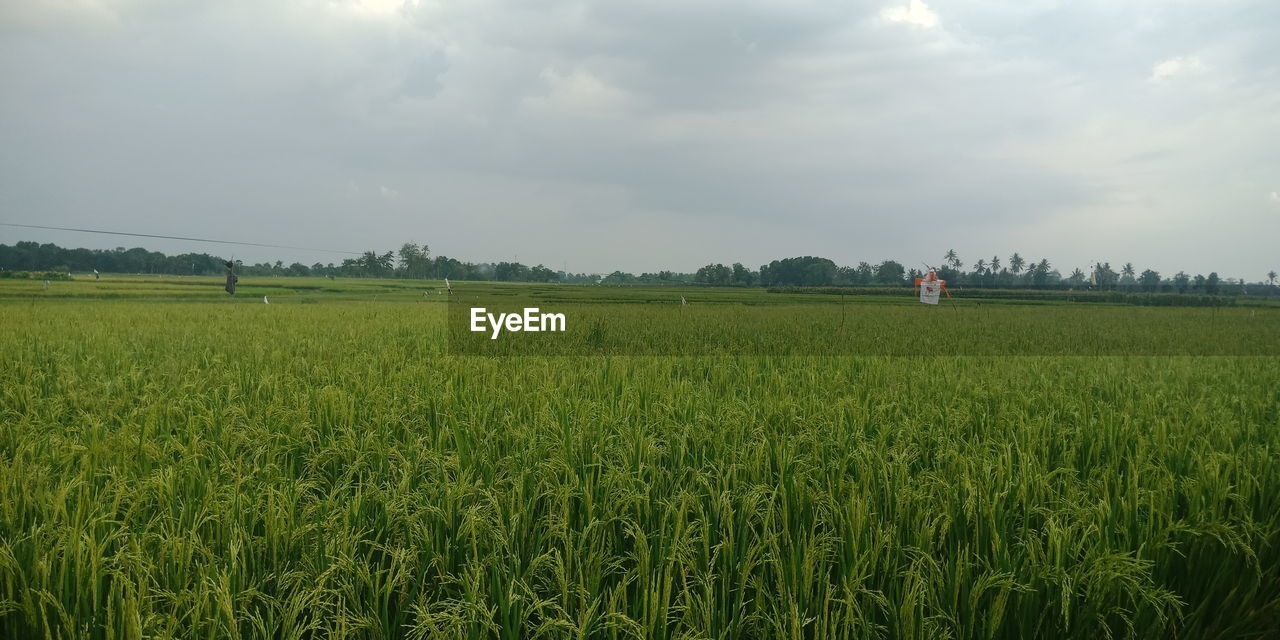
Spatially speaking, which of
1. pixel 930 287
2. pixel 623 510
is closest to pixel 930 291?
pixel 930 287

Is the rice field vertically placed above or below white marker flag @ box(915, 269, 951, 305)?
below

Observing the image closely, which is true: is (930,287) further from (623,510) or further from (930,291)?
(623,510)

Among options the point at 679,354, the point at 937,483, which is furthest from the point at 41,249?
the point at 937,483

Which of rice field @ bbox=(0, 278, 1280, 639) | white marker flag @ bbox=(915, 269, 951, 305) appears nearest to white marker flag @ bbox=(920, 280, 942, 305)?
white marker flag @ bbox=(915, 269, 951, 305)

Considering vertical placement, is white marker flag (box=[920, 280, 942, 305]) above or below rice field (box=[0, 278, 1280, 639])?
above

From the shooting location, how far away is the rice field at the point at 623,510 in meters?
1.89

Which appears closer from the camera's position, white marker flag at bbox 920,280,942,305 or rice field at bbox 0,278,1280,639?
rice field at bbox 0,278,1280,639

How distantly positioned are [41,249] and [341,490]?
100 meters

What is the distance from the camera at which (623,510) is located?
2.46 m

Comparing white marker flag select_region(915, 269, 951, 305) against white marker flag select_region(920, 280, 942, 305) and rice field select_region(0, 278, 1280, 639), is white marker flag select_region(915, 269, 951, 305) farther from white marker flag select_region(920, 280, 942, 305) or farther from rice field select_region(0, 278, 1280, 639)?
rice field select_region(0, 278, 1280, 639)

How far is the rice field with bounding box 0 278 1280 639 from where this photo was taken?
6.19 ft

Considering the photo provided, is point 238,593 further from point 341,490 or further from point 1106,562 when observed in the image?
point 1106,562

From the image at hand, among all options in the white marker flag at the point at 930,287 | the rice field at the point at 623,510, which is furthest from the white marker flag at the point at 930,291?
the rice field at the point at 623,510

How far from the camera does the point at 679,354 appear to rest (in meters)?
8.52
